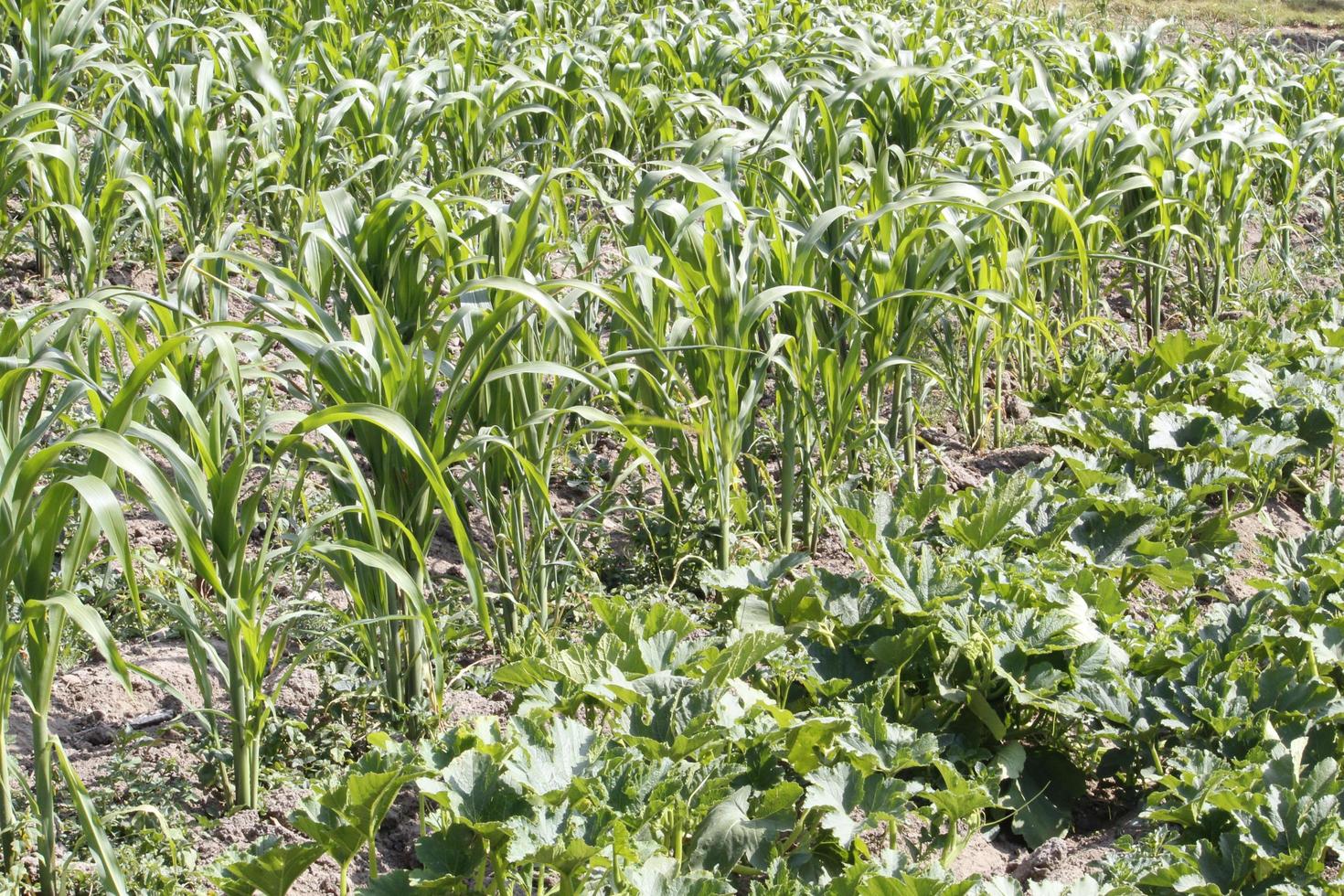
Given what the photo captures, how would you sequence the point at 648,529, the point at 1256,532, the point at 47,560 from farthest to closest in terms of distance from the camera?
the point at 1256,532 < the point at 648,529 < the point at 47,560

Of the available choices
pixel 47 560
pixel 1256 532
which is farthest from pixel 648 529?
pixel 1256 532

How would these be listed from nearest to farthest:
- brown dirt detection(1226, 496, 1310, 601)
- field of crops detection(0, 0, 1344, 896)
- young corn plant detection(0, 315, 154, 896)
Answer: young corn plant detection(0, 315, 154, 896), field of crops detection(0, 0, 1344, 896), brown dirt detection(1226, 496, 1310, 601)

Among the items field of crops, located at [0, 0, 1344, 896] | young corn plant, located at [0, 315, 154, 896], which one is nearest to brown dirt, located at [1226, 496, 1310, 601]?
field of crops, located at [0, 0, 1344, 896]

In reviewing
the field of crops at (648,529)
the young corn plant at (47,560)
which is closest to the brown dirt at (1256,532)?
the field of crops at (648,529)

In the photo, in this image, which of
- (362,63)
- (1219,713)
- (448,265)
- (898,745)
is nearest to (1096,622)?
(1219,713)

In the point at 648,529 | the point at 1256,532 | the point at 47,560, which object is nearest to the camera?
the point at 47,560

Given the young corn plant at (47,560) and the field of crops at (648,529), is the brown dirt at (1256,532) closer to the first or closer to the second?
the field of crops at (648,529)

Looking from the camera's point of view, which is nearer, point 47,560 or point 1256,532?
point 47,560

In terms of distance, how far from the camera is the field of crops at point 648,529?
69.0 inches

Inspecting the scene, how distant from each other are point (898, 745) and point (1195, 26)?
9.69 m

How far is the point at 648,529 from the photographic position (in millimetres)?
2746

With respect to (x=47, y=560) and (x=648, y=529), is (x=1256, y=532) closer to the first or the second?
(x=648, y=529)

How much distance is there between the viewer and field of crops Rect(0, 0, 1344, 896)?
1.75 metres

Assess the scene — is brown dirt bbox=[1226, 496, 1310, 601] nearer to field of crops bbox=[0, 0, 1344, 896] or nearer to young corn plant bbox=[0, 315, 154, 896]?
field of crops bbox=[0, 0, 1344, 896]
